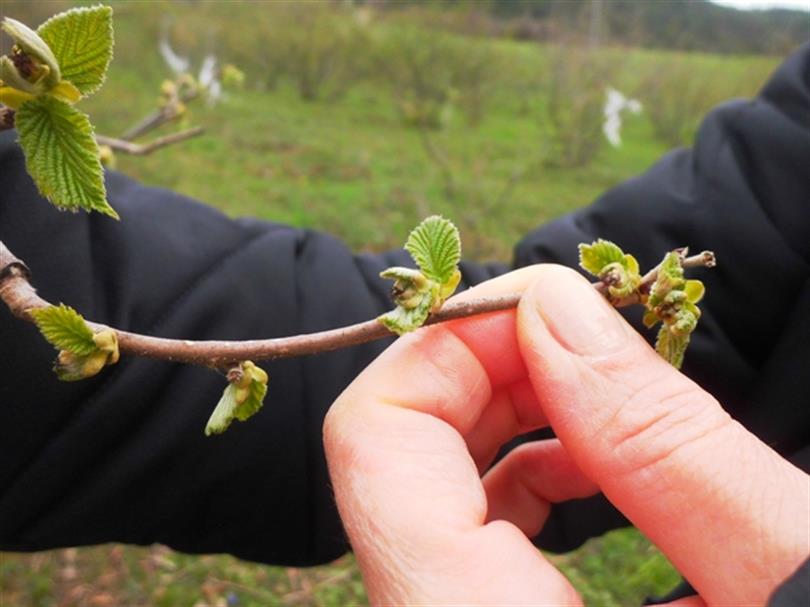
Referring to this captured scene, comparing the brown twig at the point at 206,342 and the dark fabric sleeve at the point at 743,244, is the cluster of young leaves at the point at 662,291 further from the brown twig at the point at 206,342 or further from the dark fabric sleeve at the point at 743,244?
the dark fabric sleeve at the point at 743,244

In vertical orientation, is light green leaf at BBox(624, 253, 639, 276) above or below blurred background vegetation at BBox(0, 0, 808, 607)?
above

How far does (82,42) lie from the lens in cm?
57

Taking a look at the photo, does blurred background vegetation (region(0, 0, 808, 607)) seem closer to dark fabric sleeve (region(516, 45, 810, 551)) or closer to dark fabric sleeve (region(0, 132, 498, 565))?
dark fabric sleeve (region(516, 45, 810, 551))

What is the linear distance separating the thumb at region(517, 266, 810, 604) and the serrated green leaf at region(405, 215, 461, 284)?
0.13m

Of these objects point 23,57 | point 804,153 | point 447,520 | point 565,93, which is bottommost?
point 565,93

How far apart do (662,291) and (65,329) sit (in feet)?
1.90

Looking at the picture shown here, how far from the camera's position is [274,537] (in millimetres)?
1311

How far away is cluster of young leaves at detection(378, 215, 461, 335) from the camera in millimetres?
743

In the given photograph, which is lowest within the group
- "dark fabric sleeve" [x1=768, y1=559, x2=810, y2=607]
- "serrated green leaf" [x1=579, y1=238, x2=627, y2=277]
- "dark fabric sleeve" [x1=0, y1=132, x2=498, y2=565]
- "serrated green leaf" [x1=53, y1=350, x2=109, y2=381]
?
"dark fabric sleeve" [x1=0, y1=132, x2=498, y2=565]

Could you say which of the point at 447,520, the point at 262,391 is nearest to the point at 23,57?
the point at 262,391

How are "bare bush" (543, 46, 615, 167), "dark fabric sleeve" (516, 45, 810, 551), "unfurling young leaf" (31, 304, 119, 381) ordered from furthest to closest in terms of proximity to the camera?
"bare bush" (543, 46, 615, 167) → "dark fabric sleeve" (516, 45, 810, 551) → "unfurling young leaf" (31, 304, 119, 381)

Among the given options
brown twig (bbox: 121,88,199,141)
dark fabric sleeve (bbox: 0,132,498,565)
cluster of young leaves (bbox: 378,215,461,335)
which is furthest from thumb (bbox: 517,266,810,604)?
brown twig (bbox: 121,88,199,141)

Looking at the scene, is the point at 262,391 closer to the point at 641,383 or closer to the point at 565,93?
the point at 641,383

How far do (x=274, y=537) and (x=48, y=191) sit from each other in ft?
2.88
